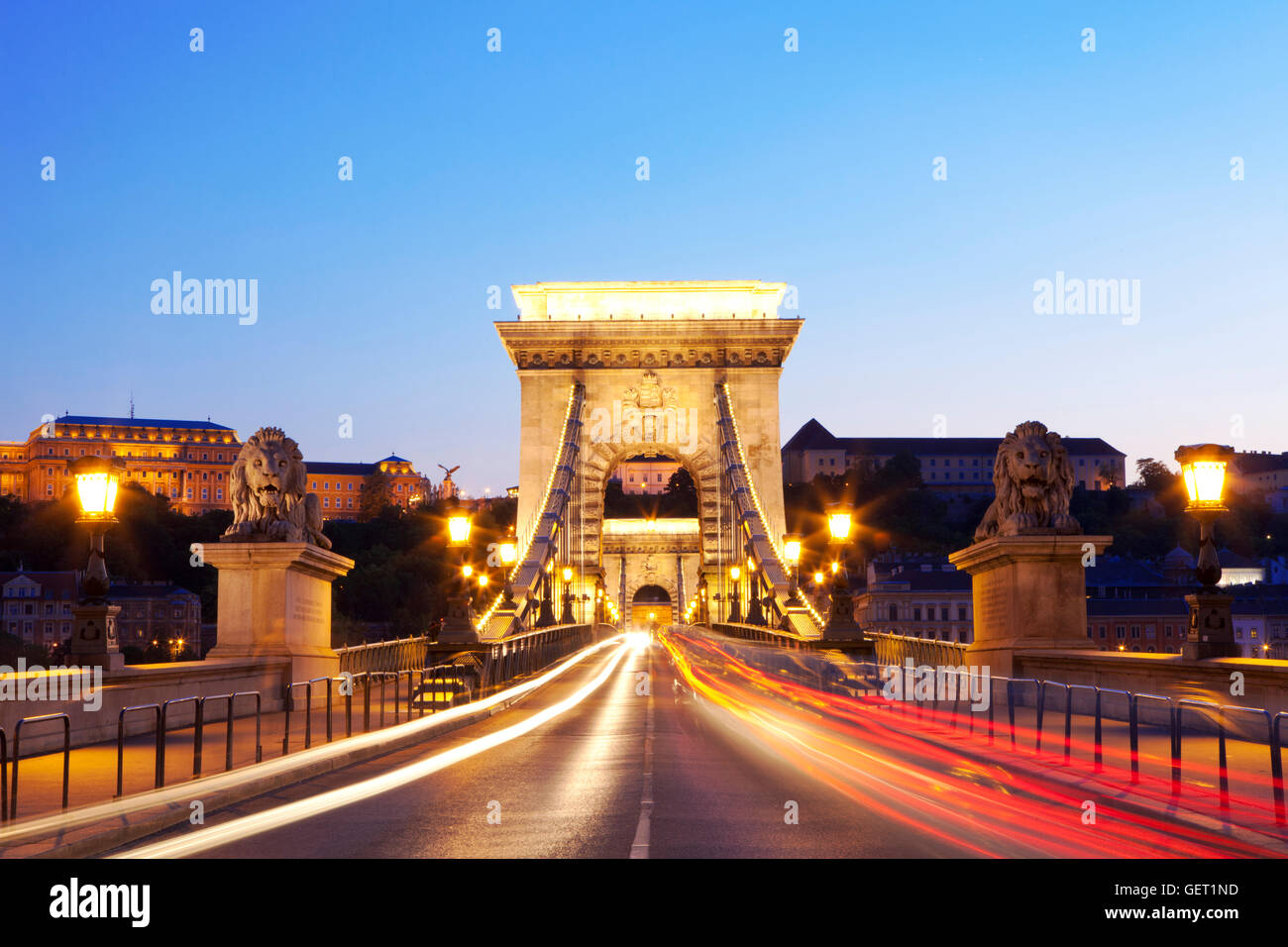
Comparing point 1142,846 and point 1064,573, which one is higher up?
point 1064,573

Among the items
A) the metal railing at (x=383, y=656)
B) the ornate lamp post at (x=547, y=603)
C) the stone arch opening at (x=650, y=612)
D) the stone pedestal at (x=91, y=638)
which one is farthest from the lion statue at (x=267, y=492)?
the stone arch opening at (x=650, y=612)

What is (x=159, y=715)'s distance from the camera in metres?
11.7

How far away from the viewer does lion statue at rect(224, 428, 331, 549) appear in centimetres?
2109

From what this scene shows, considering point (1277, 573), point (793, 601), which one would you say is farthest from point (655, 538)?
point (793, 601)

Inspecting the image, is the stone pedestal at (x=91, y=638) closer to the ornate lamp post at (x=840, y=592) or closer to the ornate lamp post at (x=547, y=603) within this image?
the ornate lamp post at (x=840, y=592)

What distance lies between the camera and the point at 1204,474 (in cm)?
1580

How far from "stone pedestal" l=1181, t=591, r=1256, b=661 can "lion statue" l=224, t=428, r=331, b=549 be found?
A: 12392mm

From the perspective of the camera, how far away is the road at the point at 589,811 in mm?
9477

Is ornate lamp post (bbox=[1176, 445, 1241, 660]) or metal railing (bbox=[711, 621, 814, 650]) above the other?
ornate lamp post (bbox=[1176, 445, 1241, 660])

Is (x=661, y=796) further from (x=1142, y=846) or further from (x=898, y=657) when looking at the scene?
(x=898, y=657)

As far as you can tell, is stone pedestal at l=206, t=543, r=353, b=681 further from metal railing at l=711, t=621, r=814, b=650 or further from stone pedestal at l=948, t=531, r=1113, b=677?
metal railing at l=711, t=621, r=814, b=650

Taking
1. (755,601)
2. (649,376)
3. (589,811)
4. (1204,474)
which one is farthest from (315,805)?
(649,376)

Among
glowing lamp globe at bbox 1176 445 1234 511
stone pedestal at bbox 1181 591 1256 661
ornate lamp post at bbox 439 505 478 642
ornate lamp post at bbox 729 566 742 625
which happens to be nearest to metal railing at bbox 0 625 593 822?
ornate lamp post at bbox 439 505 478 642
